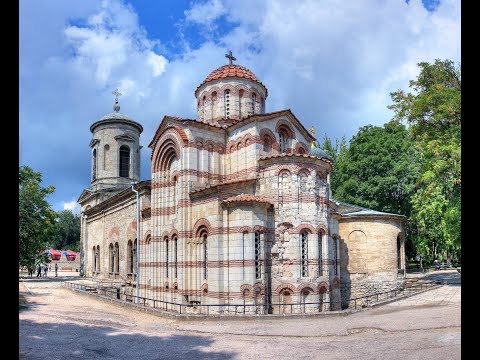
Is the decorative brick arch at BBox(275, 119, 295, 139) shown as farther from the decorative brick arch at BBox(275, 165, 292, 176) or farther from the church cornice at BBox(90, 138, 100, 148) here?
the church cornice at BBox(90, 138, 100, 148)

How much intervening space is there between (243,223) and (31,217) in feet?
50.2

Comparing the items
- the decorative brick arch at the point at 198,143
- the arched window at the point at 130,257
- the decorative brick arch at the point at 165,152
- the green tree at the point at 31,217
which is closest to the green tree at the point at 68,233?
the green tree at the point at 31,217

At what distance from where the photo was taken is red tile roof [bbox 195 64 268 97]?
26.2 m

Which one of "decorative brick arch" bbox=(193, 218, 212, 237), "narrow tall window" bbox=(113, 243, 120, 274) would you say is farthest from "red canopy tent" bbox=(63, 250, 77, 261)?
"decorative brick arch" bbox=(193, 218, 212, 237)

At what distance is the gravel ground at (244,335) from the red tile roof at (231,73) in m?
14.2

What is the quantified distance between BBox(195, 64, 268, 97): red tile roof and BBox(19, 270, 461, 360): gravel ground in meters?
14.2

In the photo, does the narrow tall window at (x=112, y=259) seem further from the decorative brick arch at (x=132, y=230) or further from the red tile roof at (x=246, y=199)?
the red tile roof at (x=246, y=199)

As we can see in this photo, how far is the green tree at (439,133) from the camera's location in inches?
810

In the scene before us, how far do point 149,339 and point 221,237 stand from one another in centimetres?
645
